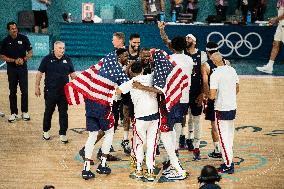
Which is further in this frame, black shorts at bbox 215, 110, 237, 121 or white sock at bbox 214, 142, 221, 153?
white sock at bbox 214, 142, 221, 153

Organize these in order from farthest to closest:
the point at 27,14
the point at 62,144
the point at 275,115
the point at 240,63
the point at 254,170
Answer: the point at 27,14 < the point at 240,63 < the point at 275,115 < the point at 62,144 < the point at 254,170

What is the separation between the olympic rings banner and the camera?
19.4m

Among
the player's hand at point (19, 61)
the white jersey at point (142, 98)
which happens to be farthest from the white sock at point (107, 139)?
the player's hand at point (19, 61)

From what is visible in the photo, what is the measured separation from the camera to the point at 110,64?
9883mm

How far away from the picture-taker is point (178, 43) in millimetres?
10203

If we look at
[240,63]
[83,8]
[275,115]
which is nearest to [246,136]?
[275,115]

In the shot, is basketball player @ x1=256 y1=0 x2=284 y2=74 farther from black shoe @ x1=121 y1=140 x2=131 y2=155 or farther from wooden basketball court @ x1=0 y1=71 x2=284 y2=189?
black shoe @ x1=121 y1=140 x2=131 y2=155

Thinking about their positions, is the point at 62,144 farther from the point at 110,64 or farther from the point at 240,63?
the point at 240,63

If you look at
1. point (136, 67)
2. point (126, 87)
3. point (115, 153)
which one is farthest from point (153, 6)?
point (126, 87)

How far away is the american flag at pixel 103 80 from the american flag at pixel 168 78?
522 millimetres

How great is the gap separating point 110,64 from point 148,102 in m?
0.81

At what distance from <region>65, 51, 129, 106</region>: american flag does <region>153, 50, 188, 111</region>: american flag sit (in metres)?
0.52

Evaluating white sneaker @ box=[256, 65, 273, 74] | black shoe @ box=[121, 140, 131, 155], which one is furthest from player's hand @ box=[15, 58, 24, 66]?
white sneaker @ box=[256, 65, 273, 74]

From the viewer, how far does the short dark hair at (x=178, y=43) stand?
400 inches
